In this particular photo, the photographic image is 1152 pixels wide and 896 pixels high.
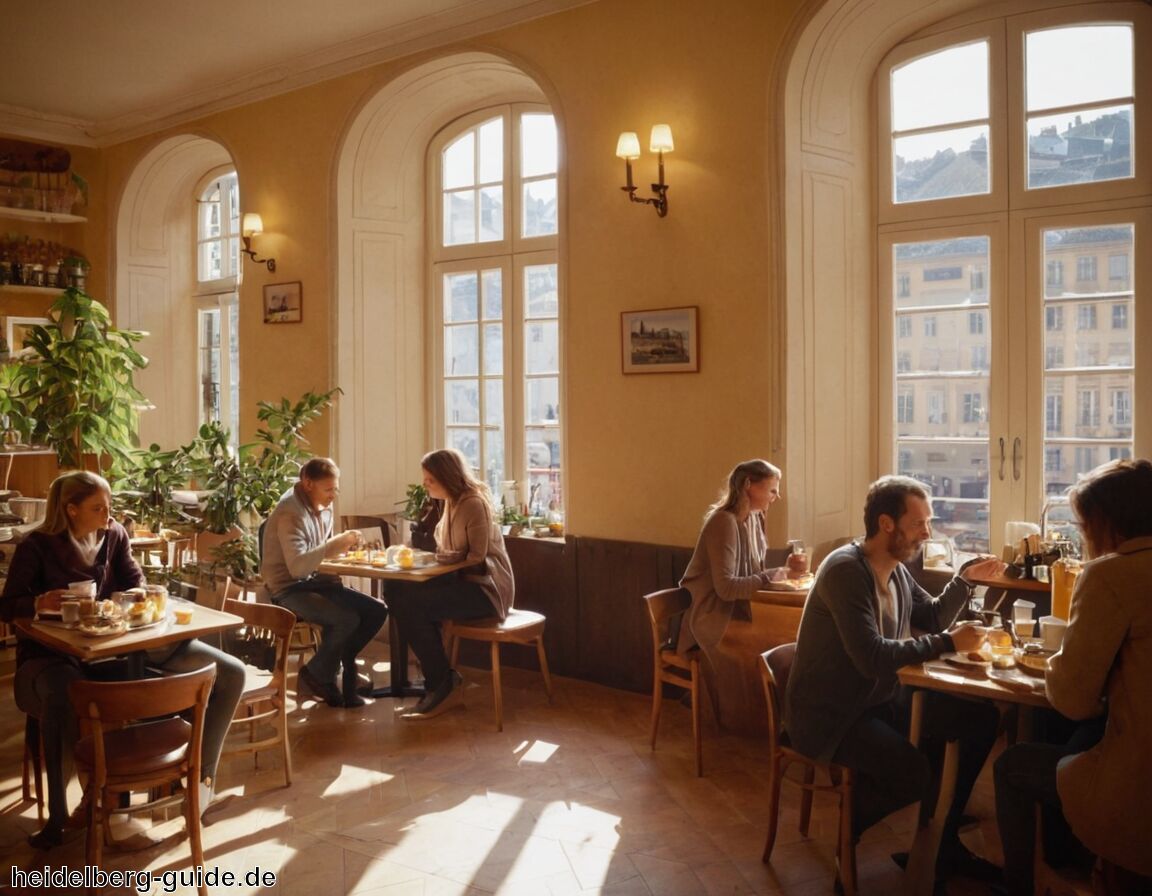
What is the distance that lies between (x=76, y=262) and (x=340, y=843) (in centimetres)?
609

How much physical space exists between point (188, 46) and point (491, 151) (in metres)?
2.06

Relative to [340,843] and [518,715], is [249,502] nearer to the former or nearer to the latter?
[518,715]

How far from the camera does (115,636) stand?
3.55 metres

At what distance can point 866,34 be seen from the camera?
195 inches

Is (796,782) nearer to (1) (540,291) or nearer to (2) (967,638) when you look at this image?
(2) (967,638)

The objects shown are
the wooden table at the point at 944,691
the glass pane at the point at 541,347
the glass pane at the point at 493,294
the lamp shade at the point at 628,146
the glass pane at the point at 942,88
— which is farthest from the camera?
the glass pane at the point at 493,294

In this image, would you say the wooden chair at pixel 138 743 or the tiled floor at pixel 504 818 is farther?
the tiled floor at pixel 504 818

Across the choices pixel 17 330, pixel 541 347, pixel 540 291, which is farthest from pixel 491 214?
pixel 17 330

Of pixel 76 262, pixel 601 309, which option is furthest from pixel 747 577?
pixel 76 262

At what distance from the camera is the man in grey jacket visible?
3059mm

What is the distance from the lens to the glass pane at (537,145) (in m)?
6.33

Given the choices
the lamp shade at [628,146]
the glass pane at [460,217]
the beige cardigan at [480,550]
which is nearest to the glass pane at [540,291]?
the glass pane at [460,217]

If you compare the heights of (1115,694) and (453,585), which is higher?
(1115,694)

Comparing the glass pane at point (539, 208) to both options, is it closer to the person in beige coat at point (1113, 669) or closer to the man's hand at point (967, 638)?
the man's hand at point (967, 638)
